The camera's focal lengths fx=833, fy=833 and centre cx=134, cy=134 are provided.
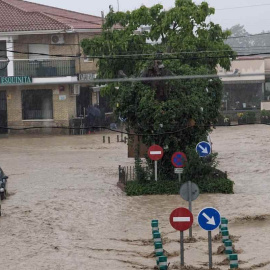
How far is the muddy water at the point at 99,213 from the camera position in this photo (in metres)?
17.8

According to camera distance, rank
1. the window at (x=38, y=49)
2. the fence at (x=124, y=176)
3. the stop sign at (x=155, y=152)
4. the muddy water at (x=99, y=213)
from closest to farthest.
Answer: the muddy water at (x=99, y=213)
the stop sign at (x=155, y=152)
the fence at (x=124, y=176)
the window at (x=38, y=49)

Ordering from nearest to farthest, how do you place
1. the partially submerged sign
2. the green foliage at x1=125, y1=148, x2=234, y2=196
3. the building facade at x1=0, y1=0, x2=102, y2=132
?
the green foliage at x1=125, y1=148, x2=234, y2=196 → the partially submerged sign → the building facade at x1=0, y1=0, x2=102, y2=132

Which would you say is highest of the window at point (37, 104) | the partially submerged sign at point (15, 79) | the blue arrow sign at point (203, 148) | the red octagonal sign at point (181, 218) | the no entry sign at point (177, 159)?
the partially submerged sign at point (15, 79)

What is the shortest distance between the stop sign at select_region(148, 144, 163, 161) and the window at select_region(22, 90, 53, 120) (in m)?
24.5

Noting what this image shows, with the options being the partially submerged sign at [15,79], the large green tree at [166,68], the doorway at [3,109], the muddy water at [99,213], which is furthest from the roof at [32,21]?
the large green tree at [166,68]

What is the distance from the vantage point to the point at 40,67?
4756cm

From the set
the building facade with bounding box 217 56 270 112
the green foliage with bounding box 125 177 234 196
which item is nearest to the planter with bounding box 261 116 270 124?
the building facade with bounding box 217 56 270 112

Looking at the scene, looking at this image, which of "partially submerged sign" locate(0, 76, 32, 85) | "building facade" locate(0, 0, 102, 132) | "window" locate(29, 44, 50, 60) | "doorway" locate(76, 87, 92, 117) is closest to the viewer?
"partially submerged sign" locate(0, 76, 32, 85)

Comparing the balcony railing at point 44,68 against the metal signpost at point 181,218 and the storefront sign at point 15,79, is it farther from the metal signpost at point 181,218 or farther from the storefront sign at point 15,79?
the metal signpost at point 181,218

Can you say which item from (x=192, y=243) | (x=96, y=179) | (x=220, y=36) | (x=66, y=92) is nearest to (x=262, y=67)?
(x=66, y=92)

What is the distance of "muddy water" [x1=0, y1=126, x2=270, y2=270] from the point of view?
17781 mm

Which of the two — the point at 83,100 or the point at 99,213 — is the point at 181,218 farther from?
the point at 83,100

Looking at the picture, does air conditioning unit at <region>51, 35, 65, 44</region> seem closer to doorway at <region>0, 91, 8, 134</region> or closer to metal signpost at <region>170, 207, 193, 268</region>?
doorway at <region>0, 91, 8, 134</region>

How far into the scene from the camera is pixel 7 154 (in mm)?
39938
